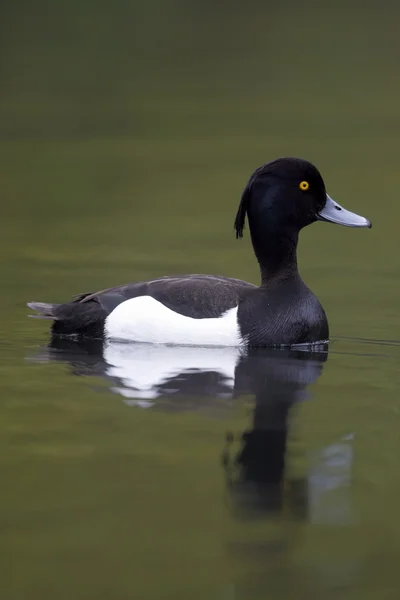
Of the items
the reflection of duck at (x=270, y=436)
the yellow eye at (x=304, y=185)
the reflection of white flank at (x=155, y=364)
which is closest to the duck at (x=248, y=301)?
the yellow eye at (x=304, y=185)

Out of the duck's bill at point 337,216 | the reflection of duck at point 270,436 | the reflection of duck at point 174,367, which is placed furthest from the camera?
the duck's bill at point 337,216

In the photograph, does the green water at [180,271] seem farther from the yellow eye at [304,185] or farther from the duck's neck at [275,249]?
the yellow eye at [304,185]

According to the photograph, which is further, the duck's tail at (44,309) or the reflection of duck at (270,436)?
the duck's tail at (44,309)

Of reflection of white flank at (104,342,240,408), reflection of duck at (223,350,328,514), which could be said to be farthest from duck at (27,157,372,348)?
reflection of duck at (223,350,328,514)

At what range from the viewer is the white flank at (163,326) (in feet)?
26.2

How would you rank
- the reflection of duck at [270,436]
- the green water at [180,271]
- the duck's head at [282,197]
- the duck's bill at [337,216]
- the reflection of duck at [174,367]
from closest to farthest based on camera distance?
the green water at [180,271]
the reflection of duck at [270,436]
the reflection of duck at [174,367]
the duck's head at [282,197]
the duck's bill at [337,216]

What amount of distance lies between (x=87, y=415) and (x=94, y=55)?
17567 mm

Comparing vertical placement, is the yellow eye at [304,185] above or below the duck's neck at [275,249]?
above

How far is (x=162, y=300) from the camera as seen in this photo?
26.7 feet

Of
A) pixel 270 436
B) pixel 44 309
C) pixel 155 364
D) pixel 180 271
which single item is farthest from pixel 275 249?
pixel 270 436

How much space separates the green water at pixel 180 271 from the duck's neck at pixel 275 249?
2.05 ft

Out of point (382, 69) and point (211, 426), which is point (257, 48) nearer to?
point (382, 69)

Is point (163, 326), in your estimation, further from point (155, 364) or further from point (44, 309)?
point (44, 309)

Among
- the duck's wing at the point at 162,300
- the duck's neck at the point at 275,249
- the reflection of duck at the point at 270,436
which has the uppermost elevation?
the duck's neck at the point at 275,249
